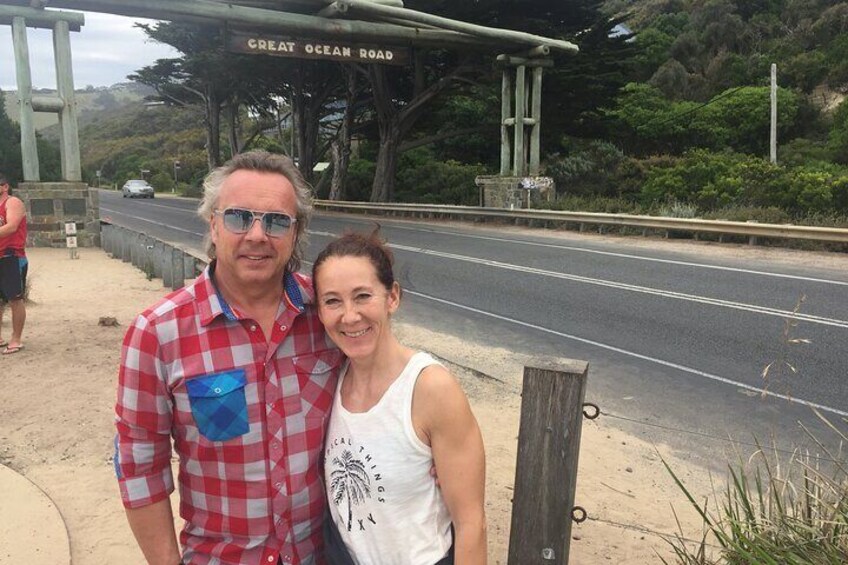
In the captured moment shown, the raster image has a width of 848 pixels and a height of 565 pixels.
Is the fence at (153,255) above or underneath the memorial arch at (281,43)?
underneath

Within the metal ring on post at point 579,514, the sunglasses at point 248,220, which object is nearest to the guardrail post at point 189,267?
the metal ring on post at point 579,514

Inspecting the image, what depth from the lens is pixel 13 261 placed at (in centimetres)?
680

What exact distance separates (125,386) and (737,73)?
43717mm

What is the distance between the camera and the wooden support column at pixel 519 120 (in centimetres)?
2228

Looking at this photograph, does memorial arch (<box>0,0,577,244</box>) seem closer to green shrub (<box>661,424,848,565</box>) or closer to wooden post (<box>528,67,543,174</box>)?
wooden post (<box>528,67,543,174</box>)

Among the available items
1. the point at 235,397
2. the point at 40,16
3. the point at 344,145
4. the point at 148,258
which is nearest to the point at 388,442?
the point at 235,397

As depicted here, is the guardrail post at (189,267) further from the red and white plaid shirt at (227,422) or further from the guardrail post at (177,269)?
the red and white plaid shirt at (227,422)

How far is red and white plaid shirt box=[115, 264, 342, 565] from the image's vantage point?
1903 mm

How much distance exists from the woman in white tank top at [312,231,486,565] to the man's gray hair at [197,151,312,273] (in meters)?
0.24

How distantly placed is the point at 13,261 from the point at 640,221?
43.1 ft

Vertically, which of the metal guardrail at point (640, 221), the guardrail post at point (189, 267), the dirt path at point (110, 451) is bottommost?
the dirt path at point (110, 451)

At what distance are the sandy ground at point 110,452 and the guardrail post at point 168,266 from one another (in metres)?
2.15

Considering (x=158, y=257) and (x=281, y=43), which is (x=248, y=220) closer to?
(x=158, y=257)

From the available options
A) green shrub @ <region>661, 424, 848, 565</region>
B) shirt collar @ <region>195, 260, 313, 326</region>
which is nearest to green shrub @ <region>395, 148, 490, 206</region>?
green shrub @ <region>661, 424, 848, 565</region>
